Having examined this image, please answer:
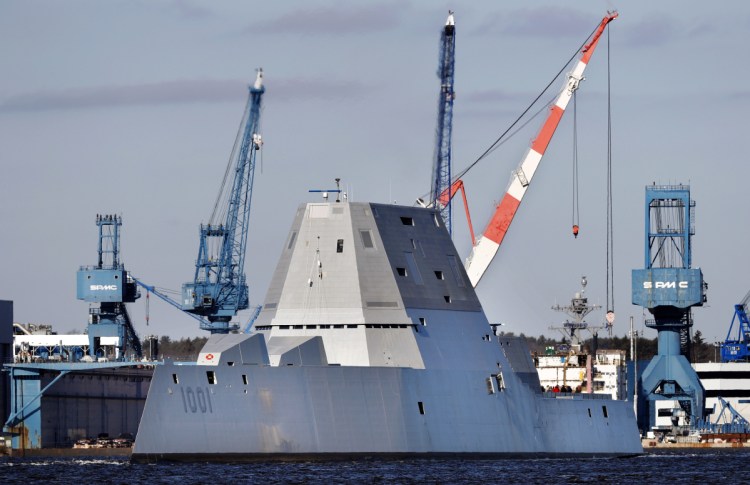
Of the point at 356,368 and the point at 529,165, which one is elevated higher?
the point at 529,165

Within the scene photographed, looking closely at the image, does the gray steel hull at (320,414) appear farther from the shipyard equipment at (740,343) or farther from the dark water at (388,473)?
the shipyard equipment at (740,343)

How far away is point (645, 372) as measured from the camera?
397 ft

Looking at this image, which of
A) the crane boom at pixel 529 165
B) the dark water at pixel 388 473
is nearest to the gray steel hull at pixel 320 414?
the dark water at pixel 388 473

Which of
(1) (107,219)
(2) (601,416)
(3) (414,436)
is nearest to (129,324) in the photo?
(1) (107,219)

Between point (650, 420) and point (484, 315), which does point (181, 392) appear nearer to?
point (484, 315)

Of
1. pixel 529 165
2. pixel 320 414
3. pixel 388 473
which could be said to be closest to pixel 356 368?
pixel 320 414

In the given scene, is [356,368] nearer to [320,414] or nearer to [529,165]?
[320,414]

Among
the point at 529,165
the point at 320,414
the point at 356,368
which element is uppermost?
the point at 529,165

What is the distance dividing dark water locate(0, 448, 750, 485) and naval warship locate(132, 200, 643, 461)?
2.03 ft

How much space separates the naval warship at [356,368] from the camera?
5903cm

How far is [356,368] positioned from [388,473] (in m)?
4.29

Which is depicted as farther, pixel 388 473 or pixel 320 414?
pixel 320 414

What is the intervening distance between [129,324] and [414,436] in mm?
73343

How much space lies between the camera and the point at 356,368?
60.7 metres
